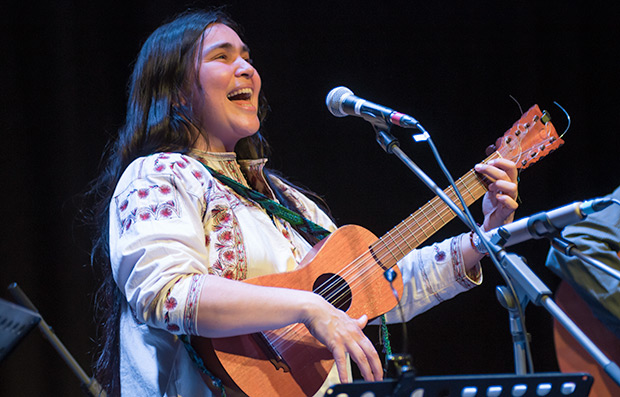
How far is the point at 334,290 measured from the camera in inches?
68.2

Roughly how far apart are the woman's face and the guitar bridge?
2.37 feet

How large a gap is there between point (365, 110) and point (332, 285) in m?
0.53

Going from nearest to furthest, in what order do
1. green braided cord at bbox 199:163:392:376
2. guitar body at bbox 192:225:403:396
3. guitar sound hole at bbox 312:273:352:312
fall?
guitar body at bbox 192:225:403:396
guitar sound hole at bbox 312:273:352:312
green braided cord at bbox 199:163:392:376

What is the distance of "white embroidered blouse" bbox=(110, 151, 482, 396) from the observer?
1.43 meters

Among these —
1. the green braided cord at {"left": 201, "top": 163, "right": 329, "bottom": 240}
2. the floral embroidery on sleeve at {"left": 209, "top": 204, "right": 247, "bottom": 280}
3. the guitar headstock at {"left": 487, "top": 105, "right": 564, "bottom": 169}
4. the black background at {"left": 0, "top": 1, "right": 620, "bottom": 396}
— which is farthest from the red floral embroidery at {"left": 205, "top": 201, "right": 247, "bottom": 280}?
the black background at {"left": 0, "top": 1, "right": 620, "bottom": 396}

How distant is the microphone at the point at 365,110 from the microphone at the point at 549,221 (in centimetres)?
35

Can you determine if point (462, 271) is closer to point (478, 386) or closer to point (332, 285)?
point (332, 285)

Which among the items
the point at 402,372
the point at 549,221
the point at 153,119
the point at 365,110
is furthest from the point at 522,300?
the point at 153,119

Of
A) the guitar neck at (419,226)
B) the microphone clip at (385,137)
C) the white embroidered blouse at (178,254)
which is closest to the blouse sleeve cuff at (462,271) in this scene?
the white embroidered blouse at (178,254)

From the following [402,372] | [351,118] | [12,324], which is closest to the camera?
[402,372]

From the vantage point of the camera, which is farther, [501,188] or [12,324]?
[501,188]

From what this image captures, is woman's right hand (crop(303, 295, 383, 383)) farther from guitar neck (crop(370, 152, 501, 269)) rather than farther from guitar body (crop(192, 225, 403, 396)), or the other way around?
guitar neck (crop(370, 152, 501, 269))

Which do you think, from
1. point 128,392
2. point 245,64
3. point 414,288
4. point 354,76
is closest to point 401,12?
point 354,76

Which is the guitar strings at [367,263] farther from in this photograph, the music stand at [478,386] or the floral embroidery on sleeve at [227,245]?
the music stand at [478,386]
